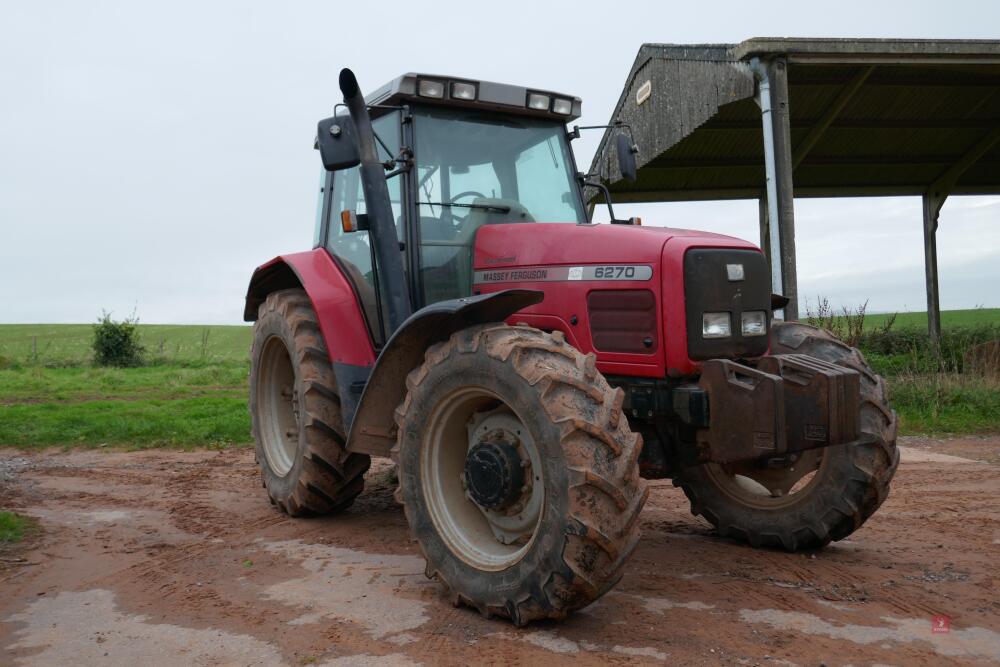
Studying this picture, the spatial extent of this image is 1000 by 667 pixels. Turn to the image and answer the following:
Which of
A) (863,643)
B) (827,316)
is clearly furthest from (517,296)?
(827,316)

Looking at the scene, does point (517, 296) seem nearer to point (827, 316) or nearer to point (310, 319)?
point (310, 319)

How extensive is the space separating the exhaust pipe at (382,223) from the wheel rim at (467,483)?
0.90 meters

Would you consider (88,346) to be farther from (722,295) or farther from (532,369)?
(532,369)

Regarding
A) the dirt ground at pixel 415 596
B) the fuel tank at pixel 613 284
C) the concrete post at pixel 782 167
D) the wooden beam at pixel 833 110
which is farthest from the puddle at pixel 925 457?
the wooden beam at pixel 833 110

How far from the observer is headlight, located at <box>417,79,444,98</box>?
498 cm

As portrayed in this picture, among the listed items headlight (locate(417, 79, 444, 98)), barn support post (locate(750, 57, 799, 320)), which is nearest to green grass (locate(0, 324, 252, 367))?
barn support post (locate(750, 57, 799, 320))

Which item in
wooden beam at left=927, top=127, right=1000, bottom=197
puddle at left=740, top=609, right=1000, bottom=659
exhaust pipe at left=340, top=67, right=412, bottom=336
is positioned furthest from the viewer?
wooden beam at left=927, top=127, right=1000, bottom=197

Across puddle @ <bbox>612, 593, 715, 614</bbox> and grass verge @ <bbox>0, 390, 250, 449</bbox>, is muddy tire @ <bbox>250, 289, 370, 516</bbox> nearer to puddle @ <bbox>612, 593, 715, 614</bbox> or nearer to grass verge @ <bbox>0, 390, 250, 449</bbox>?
puddle @ <bbox>612, 593, 715, 614</bbox>

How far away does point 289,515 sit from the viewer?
5.98 meters

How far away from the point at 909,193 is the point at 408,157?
55.6 feet

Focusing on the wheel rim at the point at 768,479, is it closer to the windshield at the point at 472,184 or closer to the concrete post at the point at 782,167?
the windshield at the point at 472,184

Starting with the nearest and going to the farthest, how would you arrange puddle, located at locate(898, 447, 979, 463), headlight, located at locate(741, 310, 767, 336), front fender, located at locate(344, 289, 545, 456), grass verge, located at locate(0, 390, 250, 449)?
front fender, located at locate(344, 289, 545, 456) < headlight, located at locate(741, 310, 767, 336) < puddle, located at locate(898, 447, 979, 463) < grass verge, located at locate(0, 390, 250, 449)

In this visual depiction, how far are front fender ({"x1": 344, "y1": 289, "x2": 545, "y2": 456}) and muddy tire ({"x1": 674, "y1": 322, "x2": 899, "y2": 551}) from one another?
5.79 ft

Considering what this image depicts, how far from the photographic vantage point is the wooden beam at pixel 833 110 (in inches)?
488
